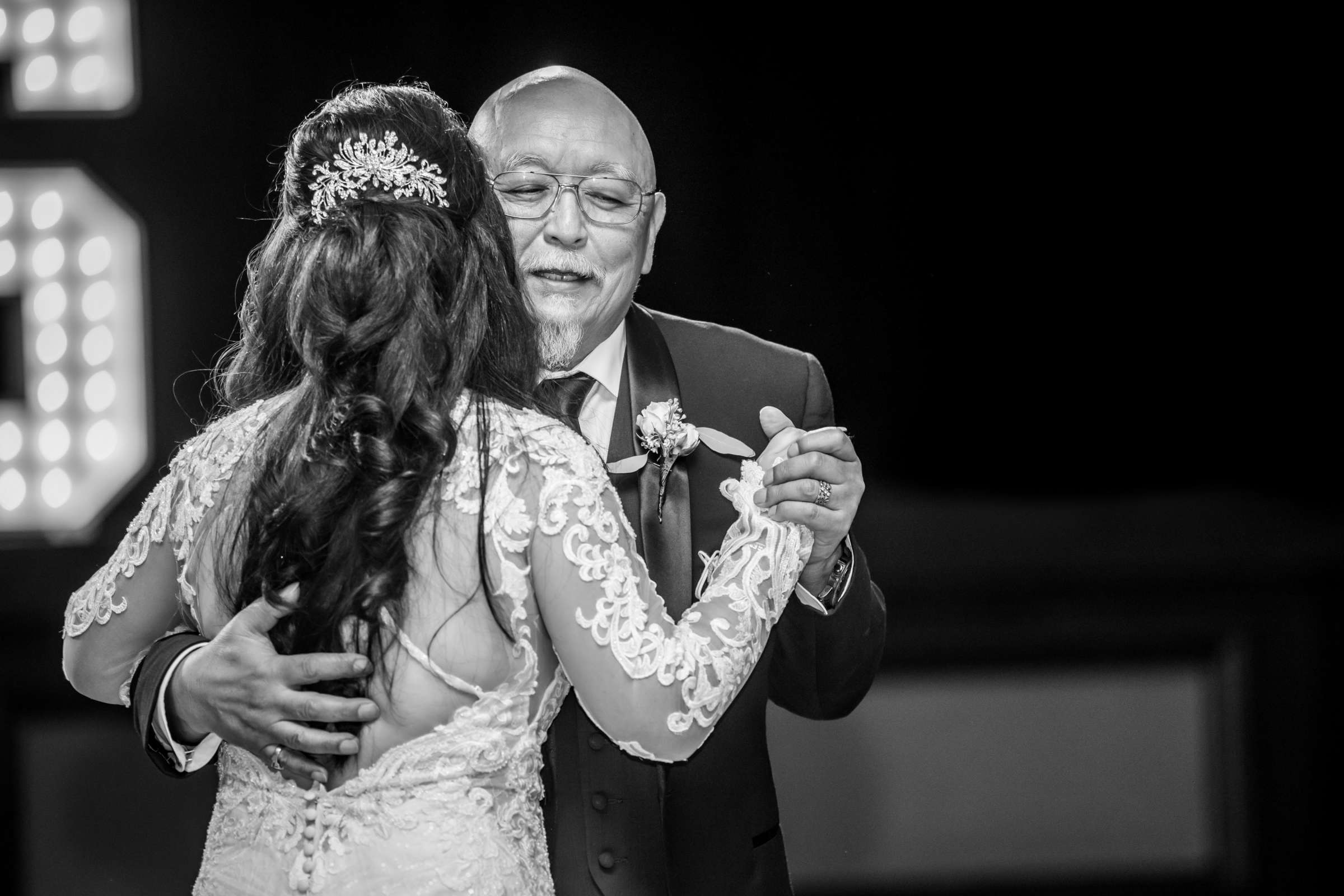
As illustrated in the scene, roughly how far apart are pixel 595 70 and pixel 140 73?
3.13 ft

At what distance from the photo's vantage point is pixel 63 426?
9.31 feet

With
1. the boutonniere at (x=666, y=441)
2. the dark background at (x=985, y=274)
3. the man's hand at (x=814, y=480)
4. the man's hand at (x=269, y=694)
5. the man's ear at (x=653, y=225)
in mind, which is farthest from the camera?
the dark background at (x=985, y=274)

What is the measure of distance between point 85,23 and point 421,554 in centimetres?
197

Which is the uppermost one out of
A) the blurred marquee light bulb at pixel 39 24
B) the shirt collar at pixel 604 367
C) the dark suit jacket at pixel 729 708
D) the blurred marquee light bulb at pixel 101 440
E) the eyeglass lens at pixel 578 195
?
the blurred marquee light bulb at pixel 39 24

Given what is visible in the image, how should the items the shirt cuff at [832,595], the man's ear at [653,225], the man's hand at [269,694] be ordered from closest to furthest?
the man's hand at [269,694] → the shirt cuff at [832,595] → the man's ear at [653,225]

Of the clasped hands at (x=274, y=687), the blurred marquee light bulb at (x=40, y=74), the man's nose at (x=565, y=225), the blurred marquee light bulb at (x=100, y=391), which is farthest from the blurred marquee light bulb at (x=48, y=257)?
the clasped hands at (x=274, y=687)

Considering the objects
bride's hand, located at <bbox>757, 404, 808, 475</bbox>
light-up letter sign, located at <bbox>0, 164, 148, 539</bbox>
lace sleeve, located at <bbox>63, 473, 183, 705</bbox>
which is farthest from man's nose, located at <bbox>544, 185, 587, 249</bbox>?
light-up letter sign, located at <bbox>0, 164, 148, 539</bbox>

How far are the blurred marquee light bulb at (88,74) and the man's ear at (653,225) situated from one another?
137 centimetres

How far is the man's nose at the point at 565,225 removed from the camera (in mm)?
2123

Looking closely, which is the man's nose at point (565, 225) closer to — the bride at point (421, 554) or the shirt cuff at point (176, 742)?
the bride at point (421, 554)

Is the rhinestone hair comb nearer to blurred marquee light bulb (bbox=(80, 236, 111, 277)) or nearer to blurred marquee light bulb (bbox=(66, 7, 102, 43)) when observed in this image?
blurred marquee light bulb (bbox=(80, 236, 111, 277))

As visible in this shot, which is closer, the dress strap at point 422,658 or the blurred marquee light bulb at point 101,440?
the dress strap at point 422,658

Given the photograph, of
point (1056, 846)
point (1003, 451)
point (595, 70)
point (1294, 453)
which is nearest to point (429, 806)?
point (595, 70)

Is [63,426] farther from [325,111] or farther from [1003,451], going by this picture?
[1003,451]
